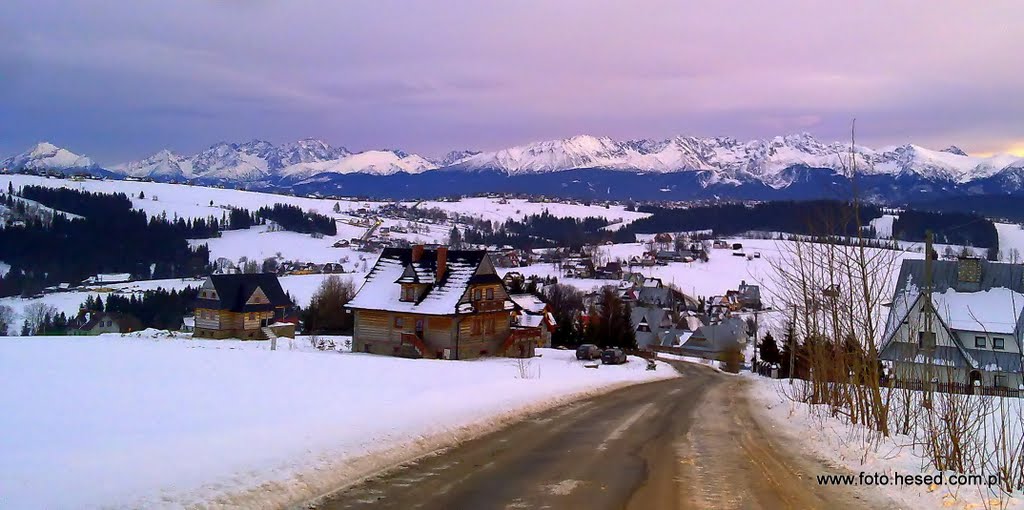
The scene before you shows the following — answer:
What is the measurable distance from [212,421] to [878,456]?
11.2 m

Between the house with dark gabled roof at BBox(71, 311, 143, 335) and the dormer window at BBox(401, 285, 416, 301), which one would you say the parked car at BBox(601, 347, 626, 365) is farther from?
the house with dark gabled roof at BBox(71, 311, 143, 335)

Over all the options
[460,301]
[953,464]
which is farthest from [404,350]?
[953,464]

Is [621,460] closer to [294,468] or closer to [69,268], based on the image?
[294,468]

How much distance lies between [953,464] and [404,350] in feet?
114

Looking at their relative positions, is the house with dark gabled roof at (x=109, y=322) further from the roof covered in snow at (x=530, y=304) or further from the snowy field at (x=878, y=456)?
the snowy field at (x=878, y=456)

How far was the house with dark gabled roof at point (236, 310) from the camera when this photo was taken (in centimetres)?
5850

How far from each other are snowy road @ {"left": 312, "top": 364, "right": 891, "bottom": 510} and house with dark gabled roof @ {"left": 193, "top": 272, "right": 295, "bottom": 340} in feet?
160

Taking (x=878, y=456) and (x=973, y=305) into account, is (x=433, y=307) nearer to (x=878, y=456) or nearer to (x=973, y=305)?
(x=973, y=305)

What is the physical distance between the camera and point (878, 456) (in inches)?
442

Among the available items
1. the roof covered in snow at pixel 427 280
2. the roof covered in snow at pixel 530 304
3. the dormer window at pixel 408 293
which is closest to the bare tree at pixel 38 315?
the roof covered in snow at pixel 427 280

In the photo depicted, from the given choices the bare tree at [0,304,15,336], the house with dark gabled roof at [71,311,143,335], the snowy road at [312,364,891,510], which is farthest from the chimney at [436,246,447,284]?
the bare tree at [0,304,15,336]

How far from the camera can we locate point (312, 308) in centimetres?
7319

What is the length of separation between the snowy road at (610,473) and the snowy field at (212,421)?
0.86 m

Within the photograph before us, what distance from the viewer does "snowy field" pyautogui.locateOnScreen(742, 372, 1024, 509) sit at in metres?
8.69
